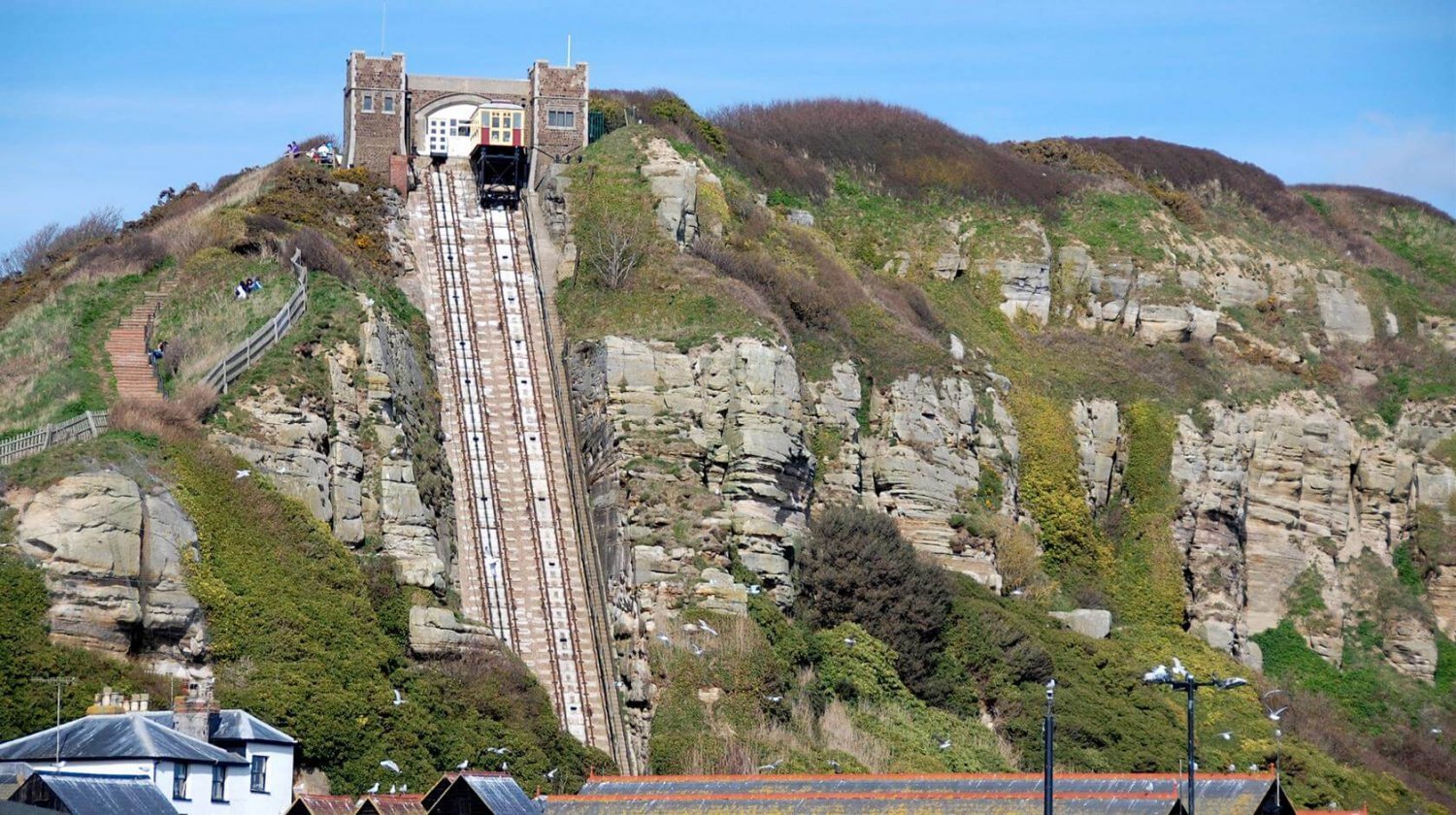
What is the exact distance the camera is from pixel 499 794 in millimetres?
63812

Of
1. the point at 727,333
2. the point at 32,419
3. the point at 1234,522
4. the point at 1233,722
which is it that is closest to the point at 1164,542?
the point at 1234,522

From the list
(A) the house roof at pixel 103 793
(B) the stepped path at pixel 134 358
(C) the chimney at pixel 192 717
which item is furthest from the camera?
(B) the stepped path at pixel 134 358

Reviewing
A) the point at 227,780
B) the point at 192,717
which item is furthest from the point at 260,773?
the point at 192,717

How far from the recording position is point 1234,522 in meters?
110

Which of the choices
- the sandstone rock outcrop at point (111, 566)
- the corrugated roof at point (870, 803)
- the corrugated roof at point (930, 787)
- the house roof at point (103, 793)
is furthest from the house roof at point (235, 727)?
the corrugated roof at point (930, 787)

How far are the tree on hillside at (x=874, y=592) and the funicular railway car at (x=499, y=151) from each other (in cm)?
2190

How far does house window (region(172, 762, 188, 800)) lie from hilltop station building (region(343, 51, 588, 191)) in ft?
155

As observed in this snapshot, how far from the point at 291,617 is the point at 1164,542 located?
43894 millimetres

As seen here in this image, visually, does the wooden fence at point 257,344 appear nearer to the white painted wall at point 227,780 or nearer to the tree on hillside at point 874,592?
the white painted wall at point 227,780

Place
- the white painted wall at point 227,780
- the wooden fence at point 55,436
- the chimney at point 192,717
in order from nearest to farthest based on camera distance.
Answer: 1. the white painted wall at point 227,780
2. the chimney at point 192,717
3. the wooden fence at point 55,436

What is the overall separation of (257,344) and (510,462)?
403 inches

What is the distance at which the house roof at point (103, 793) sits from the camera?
189ft

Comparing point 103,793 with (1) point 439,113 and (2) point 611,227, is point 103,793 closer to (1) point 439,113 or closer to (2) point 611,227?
(2) point 611,227

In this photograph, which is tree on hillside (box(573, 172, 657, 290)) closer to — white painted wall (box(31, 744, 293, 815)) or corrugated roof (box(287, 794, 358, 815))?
white painted wall (box(31, 744, 293, 815))
